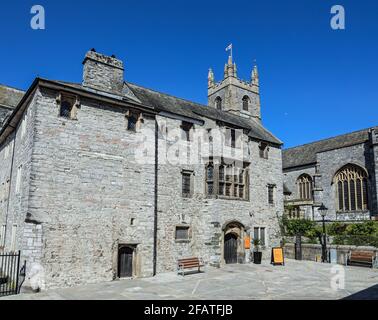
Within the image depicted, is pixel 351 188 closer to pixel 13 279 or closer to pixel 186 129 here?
pixel 186 129

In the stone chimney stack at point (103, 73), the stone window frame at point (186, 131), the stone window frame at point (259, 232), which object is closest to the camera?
the stone chimney stack at point (103, 73)

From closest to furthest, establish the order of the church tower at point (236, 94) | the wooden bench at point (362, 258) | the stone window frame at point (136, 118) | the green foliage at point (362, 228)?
1. the stone window frame at point (136, 118)
2. the wooden bench at point (362, 258)
3. the green foliage at point (362, 228)
4. the church tower at point (236, 94)

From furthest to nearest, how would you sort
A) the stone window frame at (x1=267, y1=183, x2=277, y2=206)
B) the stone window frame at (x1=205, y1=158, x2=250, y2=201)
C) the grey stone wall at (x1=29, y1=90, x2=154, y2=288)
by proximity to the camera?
the stone window frame at (x1=267, y1=183, x2=277, y2=206), the stone window frame at (x1=205, y1=158, x2=250, y2=201), the grey stone wall at (x1=29, y1=90, x2=154, y2=288)

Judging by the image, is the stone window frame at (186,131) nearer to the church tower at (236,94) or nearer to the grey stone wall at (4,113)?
the grey stone wall at (4,113)

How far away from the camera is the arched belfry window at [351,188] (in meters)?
27.9

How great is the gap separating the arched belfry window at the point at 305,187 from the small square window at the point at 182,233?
66.1 ft

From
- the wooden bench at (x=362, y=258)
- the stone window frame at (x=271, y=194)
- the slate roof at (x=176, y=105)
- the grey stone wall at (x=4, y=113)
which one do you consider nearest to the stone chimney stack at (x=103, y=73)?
the slate roof at (x=176, y=105)

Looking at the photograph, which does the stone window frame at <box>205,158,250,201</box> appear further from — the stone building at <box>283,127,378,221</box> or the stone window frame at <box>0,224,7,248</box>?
the stone window frame at <box>0,224,7,248</box>

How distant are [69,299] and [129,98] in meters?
11.3

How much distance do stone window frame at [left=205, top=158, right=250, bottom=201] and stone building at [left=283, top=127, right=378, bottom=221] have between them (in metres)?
10.9

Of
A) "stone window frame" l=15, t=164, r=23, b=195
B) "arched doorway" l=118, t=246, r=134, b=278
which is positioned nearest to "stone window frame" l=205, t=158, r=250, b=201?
"arched doorway" l=118, t=246, r=134, b=278

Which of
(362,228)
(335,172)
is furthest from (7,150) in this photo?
(335,172)

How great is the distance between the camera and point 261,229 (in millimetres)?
22531

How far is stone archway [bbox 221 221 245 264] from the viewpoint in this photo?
1992 centimetres
